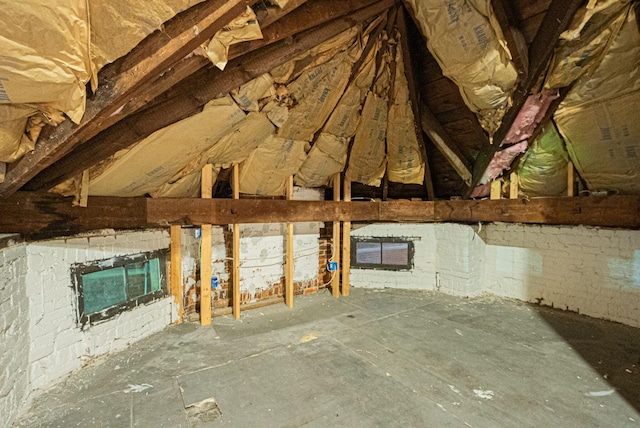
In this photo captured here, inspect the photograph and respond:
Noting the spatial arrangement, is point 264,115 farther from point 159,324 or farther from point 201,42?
point 159,324

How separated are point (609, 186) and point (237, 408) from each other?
419 cm

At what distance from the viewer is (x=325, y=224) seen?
493 centimetres

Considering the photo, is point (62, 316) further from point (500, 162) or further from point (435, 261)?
point (500, 162)

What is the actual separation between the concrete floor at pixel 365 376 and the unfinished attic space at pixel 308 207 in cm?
2

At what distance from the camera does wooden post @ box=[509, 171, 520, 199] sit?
388 cm

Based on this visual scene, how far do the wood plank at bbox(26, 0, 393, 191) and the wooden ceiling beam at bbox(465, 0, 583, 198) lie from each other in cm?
159

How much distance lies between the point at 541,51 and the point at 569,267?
2.90 meters

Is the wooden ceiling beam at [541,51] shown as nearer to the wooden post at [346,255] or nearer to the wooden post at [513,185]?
the wooden post at [513,185]

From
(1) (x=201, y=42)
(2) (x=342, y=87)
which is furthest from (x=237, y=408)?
(2) (x=342, y=87)

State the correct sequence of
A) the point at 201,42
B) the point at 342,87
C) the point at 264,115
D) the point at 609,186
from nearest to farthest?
the point at 201,42 < the point at 264,115 < the point at 342,87 < the point at 609,186

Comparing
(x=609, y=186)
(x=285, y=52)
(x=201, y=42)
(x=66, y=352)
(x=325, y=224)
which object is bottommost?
(x=66, y=352)

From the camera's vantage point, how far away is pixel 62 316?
247 cm

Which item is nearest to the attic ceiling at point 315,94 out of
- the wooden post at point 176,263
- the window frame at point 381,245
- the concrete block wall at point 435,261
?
the wooden post at point 176,263

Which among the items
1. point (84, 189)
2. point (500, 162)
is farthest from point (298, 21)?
point (500, 162)
